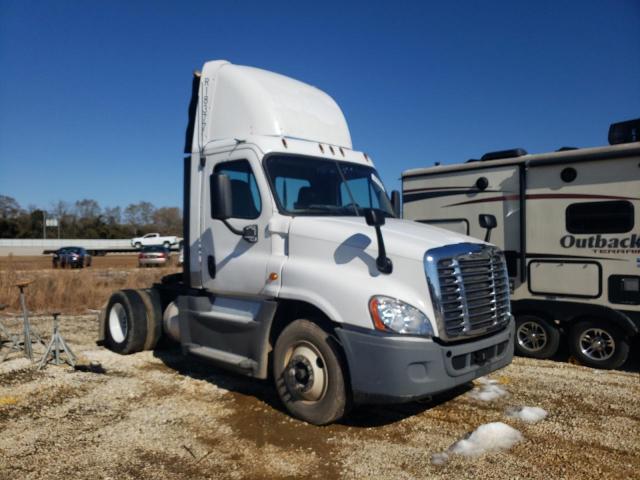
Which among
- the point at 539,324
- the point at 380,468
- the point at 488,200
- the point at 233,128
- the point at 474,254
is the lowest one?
the point at 380,468

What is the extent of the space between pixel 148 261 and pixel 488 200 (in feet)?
94.0

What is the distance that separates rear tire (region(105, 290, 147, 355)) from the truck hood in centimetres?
356

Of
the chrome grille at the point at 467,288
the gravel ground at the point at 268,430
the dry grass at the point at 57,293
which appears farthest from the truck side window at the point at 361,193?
the dry grass at the point at 57,293

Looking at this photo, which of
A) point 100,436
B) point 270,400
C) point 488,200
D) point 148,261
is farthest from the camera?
point 148,261

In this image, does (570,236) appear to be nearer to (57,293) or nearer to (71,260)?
(57,293)

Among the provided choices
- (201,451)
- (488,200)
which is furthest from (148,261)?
(201,451)

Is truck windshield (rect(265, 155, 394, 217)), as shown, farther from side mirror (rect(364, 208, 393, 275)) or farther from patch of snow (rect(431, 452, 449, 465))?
patch of snow (rect(431, 452, 449, 465))

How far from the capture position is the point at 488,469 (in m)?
4.12

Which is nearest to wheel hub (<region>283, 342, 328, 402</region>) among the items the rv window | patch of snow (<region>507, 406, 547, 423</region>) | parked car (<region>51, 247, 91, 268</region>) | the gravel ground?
the gravel ground

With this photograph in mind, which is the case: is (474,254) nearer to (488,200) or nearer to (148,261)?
(488,200)

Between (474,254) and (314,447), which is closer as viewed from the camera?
(314,447)

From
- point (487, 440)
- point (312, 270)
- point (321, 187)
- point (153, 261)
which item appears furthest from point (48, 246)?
point (487, 440)

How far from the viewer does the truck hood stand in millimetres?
4785

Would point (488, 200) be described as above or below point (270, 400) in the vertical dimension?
above
